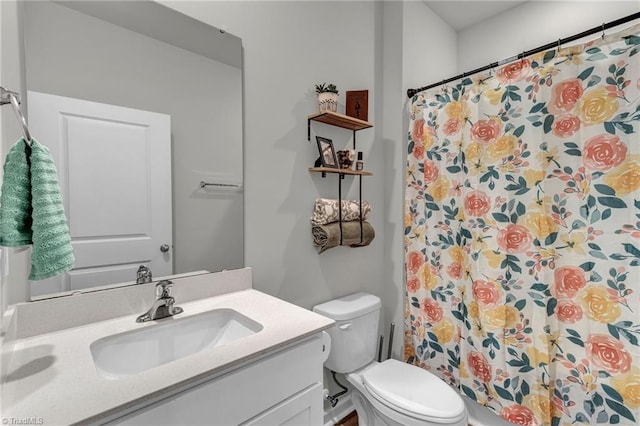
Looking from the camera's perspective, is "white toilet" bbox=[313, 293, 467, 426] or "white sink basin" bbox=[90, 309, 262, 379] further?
"white toilet" bbox=[313, 293, 467, 426]

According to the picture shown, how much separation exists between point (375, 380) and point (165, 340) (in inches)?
38.4

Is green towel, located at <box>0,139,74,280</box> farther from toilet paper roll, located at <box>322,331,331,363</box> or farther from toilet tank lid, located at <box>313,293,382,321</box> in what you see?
toilet tank lid, located at <box>313,293,382,321</box>

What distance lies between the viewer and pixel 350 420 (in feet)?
5.70

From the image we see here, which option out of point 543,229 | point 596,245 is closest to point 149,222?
point 543,229

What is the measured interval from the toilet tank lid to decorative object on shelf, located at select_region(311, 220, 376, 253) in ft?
0.99

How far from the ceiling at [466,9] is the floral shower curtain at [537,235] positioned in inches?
30.9

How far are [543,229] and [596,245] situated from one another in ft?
0.63

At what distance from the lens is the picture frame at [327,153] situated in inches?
61.3

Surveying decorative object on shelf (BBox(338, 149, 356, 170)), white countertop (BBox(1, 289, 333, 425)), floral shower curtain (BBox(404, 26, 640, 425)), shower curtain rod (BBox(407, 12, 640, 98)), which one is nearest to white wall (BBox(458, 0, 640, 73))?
shower curtain rod (BBox(407, 12, 640, 98))

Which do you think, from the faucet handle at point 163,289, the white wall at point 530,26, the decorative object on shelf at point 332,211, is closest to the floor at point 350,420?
the decorative object on shelf at point 332,211

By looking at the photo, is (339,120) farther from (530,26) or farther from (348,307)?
(530,26)

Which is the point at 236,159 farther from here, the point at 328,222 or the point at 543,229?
the point at 543,229

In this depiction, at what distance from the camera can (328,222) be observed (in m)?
1.58

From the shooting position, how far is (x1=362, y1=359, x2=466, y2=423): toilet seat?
119cm
